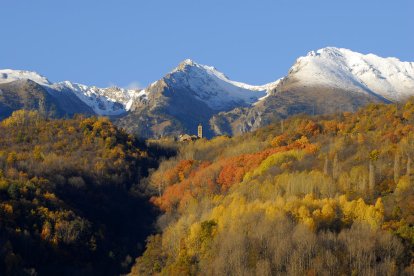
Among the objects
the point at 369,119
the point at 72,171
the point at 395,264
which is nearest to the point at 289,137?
the point at 369,119

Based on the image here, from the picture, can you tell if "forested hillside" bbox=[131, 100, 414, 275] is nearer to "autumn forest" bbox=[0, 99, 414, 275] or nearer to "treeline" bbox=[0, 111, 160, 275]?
"autumn forest" bbox=[0, 99, 414, 275]

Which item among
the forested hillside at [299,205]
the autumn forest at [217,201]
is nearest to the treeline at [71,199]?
the autumn forest at [217,201]

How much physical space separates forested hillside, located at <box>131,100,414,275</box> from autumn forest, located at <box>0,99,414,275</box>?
254mm

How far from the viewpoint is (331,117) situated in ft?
642

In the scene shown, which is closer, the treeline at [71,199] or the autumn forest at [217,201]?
the autumn forest at [217,201]

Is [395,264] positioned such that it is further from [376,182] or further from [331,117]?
[331,117]

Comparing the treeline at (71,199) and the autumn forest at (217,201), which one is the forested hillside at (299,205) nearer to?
the autumn forest at (217,201)

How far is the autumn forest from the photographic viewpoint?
325ft

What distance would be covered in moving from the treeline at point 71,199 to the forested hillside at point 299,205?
6.20m

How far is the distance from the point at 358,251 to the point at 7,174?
71.9 metres

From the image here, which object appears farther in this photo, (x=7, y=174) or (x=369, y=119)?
(x=369, y=119)

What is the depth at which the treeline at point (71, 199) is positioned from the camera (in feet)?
396

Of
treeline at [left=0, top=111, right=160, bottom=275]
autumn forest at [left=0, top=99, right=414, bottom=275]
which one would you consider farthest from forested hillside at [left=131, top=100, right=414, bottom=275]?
treeline at [left=0, top=111, right=160, bottom=275]

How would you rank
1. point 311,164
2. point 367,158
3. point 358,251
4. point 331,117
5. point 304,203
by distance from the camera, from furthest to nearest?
point 331,117, point 311,164, point 367,158, point 304,203, point 358,251
